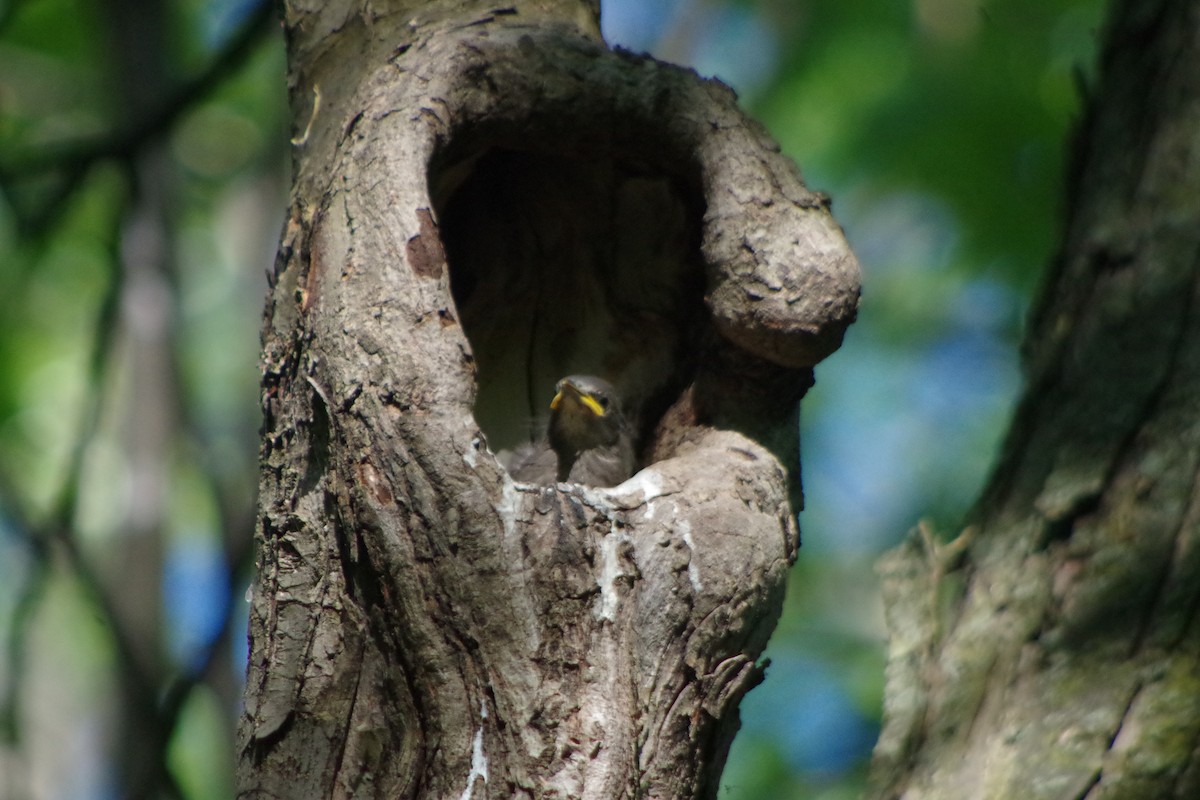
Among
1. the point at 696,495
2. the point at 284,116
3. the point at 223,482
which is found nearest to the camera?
the point at 696,495

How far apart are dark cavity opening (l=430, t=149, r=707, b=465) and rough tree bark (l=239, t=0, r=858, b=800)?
2cm

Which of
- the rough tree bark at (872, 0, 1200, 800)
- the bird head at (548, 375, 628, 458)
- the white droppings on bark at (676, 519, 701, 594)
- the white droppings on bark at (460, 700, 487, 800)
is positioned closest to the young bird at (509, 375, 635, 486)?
the bird head at (548, 375, 628, 458)

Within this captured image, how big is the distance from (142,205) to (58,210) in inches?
12.6

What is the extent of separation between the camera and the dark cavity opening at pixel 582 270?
3.58 metres

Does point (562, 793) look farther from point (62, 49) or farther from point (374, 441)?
point (62, 49)

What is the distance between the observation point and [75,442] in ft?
16.4

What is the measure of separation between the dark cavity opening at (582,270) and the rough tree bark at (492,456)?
23mm

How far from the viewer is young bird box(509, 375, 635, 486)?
3.79 m

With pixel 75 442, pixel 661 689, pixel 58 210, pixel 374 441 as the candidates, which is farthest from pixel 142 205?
pixel 661 689

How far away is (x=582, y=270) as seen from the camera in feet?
12.5

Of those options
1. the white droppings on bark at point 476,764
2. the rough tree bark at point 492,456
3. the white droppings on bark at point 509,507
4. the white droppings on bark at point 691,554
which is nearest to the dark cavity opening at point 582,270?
the rough tree bark at point 492,456

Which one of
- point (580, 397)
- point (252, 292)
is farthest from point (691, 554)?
point (252, 292)

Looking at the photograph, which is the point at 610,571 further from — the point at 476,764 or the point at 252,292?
the point at 252,292

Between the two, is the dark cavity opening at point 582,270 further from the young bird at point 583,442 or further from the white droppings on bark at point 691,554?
the white droppings on bark at point 691,554
